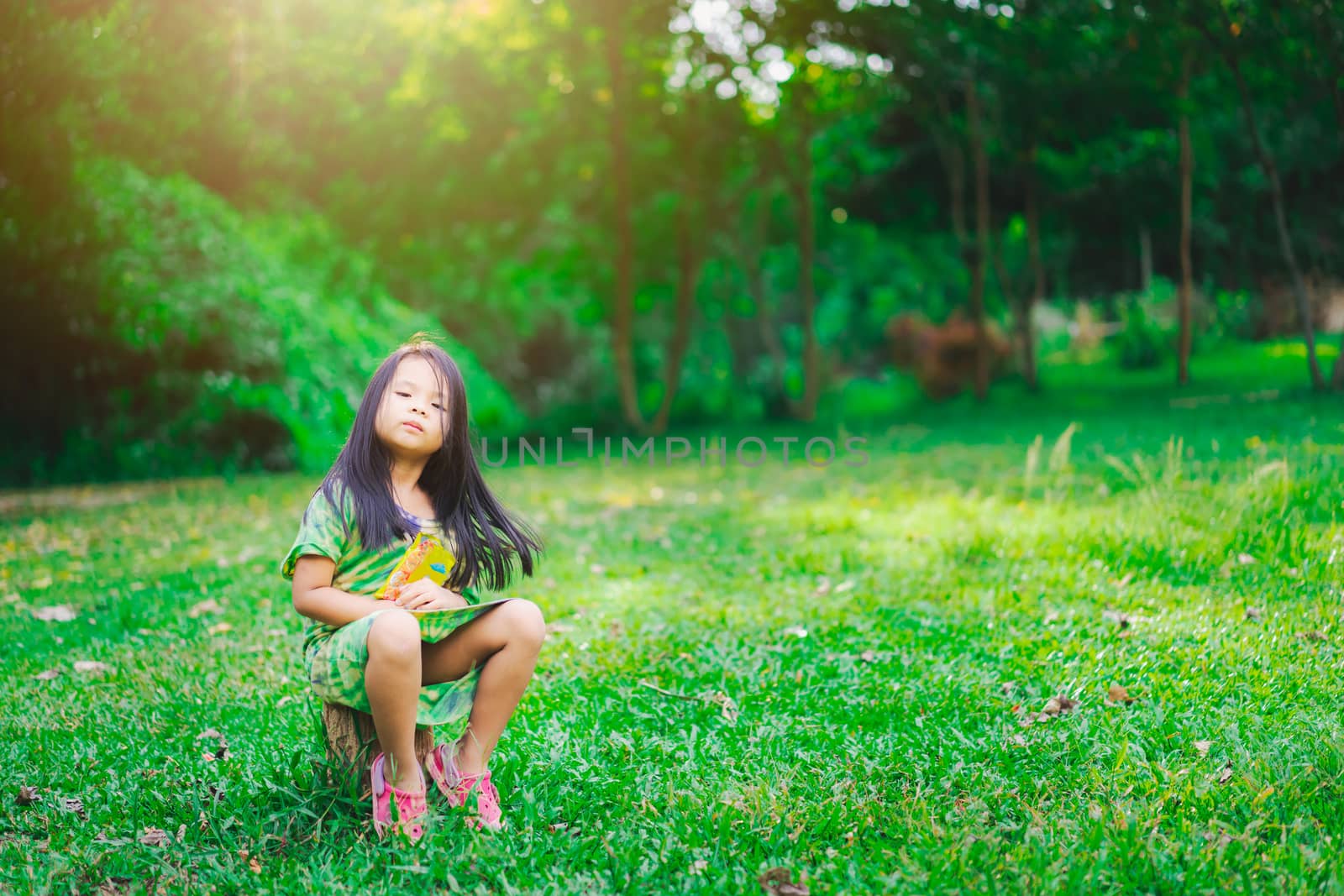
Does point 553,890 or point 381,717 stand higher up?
point 381,717

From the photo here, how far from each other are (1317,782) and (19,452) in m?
13.5

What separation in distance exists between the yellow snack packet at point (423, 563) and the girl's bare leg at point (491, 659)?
0.63ft

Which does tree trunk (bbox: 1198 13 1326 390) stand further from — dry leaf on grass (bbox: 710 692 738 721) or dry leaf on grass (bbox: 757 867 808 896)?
dry leaf on grass (bbox: 757 867 808 896)

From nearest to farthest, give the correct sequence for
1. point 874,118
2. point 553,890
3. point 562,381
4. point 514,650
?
point 553,890
point 514,650
point 874,118
point 562,381

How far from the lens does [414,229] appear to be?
56.3 ft

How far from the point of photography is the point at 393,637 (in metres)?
2.45

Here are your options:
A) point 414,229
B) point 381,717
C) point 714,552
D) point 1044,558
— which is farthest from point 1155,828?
point 414,229

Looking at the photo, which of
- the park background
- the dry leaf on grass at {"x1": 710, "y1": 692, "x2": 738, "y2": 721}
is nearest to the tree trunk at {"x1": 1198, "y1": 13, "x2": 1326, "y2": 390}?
the park background

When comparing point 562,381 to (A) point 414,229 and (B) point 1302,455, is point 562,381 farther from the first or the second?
(B) point 1302,455

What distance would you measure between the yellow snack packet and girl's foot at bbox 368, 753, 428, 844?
464 mm

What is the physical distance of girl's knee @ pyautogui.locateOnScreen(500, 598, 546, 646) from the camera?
8.74ft

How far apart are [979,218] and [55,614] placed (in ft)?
48.6

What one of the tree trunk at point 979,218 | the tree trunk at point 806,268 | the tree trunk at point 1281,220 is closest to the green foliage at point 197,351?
the tree trunk at point 806,268

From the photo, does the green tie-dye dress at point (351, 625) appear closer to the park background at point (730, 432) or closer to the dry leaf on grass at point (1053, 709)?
the park background at point (730, 432)
